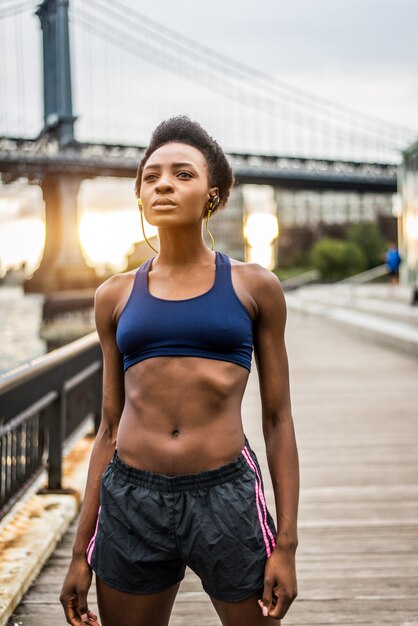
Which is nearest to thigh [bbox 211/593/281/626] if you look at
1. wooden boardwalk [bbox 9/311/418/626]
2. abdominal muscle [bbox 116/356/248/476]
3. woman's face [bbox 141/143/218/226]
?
abdominal muscle [bbox 116/356/248/476]

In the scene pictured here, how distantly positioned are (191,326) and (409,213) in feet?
72.8

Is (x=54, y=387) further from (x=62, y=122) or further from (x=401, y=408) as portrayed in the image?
(x=62, y=122)

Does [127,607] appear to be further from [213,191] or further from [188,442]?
[213,191]

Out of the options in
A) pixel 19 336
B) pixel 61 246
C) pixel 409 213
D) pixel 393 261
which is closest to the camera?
pixel 393 261

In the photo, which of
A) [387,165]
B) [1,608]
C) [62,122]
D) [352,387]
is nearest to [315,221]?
[387,165]

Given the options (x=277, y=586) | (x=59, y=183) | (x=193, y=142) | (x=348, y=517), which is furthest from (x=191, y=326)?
(x=59, y=183)

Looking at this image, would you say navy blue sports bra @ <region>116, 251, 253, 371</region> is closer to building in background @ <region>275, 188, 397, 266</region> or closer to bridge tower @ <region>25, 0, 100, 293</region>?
bridge tower @ <region>25, 0, 100, 293</region>

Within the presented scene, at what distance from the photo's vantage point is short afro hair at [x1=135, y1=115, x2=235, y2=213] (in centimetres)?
162

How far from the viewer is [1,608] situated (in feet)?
8.71

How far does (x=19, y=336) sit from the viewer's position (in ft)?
106

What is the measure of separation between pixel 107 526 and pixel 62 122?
176 ft

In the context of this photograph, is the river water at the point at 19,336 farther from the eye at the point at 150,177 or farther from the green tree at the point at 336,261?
the green tree at the point at 336,261

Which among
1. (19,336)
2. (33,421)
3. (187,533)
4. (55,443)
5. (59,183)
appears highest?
(59,183)

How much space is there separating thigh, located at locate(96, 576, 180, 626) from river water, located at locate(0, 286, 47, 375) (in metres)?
13.6
